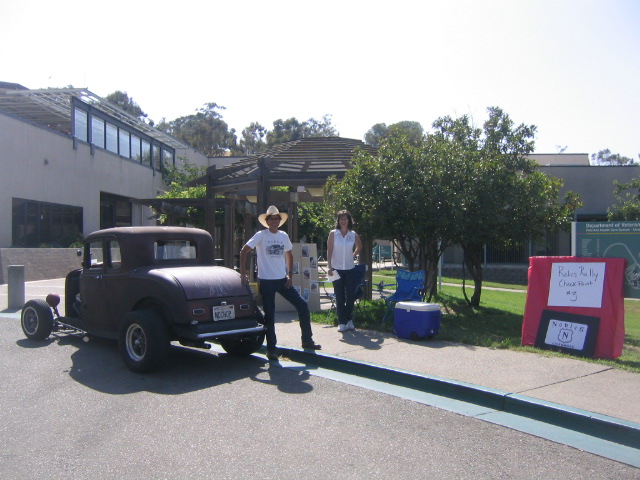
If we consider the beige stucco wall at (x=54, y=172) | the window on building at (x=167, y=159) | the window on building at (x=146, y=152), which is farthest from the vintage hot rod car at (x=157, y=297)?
the window on building at (x=167, y=159)

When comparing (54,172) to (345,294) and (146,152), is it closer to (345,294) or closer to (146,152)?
(146,152)

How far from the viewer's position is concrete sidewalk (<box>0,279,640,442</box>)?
5426 millimetres

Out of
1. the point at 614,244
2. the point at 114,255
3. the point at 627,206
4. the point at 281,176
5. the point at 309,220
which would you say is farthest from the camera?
the point at 309,220

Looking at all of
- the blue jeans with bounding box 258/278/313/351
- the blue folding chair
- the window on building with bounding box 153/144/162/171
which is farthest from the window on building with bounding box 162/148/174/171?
the blue jeans with bounding box 258/278/313/351

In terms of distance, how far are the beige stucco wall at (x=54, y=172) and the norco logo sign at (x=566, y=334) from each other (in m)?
22.1

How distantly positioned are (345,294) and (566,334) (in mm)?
3275

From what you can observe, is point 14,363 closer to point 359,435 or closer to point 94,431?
point 94,431

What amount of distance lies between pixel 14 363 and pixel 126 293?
1.82 metres

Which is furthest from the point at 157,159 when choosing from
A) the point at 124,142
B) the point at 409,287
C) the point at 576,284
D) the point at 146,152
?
the point at 576,284

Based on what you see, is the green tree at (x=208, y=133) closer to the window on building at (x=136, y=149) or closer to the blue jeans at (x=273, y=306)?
the window on building at (x=136, y=149)

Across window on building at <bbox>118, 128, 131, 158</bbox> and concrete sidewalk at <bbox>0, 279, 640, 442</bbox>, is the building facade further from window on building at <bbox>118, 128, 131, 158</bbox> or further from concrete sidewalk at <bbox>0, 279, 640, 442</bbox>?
concrete sidewalk at <bbox>0, 279, 640, 442</bbox>

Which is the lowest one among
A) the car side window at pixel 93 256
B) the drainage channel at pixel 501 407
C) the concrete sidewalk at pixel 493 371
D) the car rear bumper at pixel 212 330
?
the drainage channel at pixel 501 407

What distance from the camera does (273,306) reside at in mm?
7711

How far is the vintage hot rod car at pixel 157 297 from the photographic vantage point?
6.86 metres
